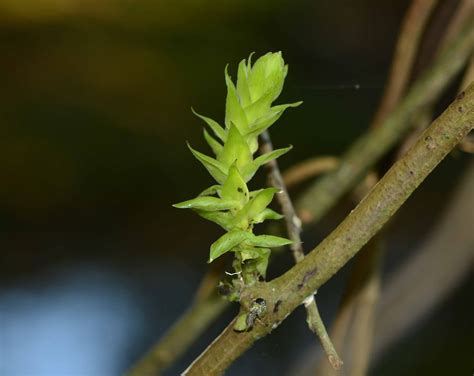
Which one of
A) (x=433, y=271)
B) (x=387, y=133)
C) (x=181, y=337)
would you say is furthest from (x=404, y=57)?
(x=181, y=337)

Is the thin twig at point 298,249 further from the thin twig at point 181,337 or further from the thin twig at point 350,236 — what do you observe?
the thin twig at point 181,337

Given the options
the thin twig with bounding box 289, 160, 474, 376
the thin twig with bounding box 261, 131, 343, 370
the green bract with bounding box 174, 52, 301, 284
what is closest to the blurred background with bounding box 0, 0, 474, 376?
the thin twig with bounding box 289, 160, 474, 376

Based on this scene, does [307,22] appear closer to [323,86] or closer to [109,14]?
[323,86]

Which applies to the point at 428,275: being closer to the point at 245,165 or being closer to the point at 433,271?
the point at 433,271

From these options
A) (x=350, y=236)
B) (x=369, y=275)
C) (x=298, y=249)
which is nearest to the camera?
(x=350, y=236)

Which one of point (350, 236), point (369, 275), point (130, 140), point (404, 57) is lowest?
point (350, 236)

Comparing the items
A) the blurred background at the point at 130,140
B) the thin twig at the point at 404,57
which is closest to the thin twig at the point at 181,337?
the blurred background at the point at 130,140
